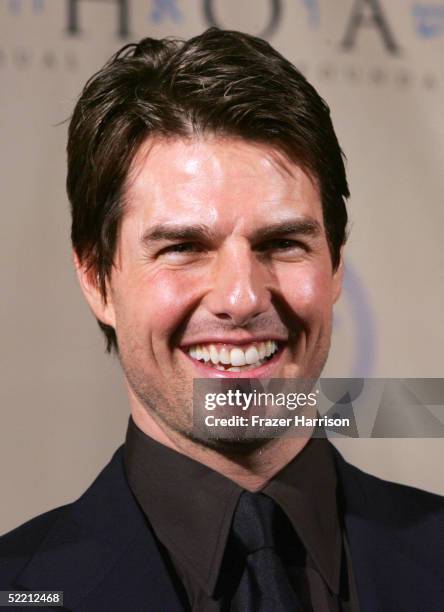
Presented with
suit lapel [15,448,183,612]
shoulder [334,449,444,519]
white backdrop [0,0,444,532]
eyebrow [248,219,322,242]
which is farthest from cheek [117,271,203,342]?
white backdrop [0,0,444,532]

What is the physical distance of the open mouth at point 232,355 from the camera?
1.32 meters

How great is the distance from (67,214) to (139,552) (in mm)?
676

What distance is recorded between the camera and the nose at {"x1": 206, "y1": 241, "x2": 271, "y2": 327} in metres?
1.26

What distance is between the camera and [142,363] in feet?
4.42

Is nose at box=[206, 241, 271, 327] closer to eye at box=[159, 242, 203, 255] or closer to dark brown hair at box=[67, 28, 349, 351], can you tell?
eye at box=[159, 242, 203, 255]

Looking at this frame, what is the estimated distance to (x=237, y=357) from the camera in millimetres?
1326

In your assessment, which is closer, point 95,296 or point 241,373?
point 241,373

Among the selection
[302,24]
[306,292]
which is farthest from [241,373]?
[302,24]

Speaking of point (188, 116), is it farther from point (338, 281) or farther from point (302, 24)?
point (302, 24)

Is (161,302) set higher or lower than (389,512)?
higher

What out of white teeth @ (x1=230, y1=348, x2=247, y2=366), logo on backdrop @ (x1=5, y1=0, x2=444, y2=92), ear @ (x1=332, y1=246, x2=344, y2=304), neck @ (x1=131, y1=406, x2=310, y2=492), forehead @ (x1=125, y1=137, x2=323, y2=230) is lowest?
neck @ (x1=131, y1=406, x2=310, y2=492)

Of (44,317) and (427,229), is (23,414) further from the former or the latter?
(427,229)

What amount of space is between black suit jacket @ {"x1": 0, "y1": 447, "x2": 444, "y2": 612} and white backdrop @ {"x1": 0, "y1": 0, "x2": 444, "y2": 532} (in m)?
0.33

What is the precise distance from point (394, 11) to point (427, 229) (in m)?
0.40
